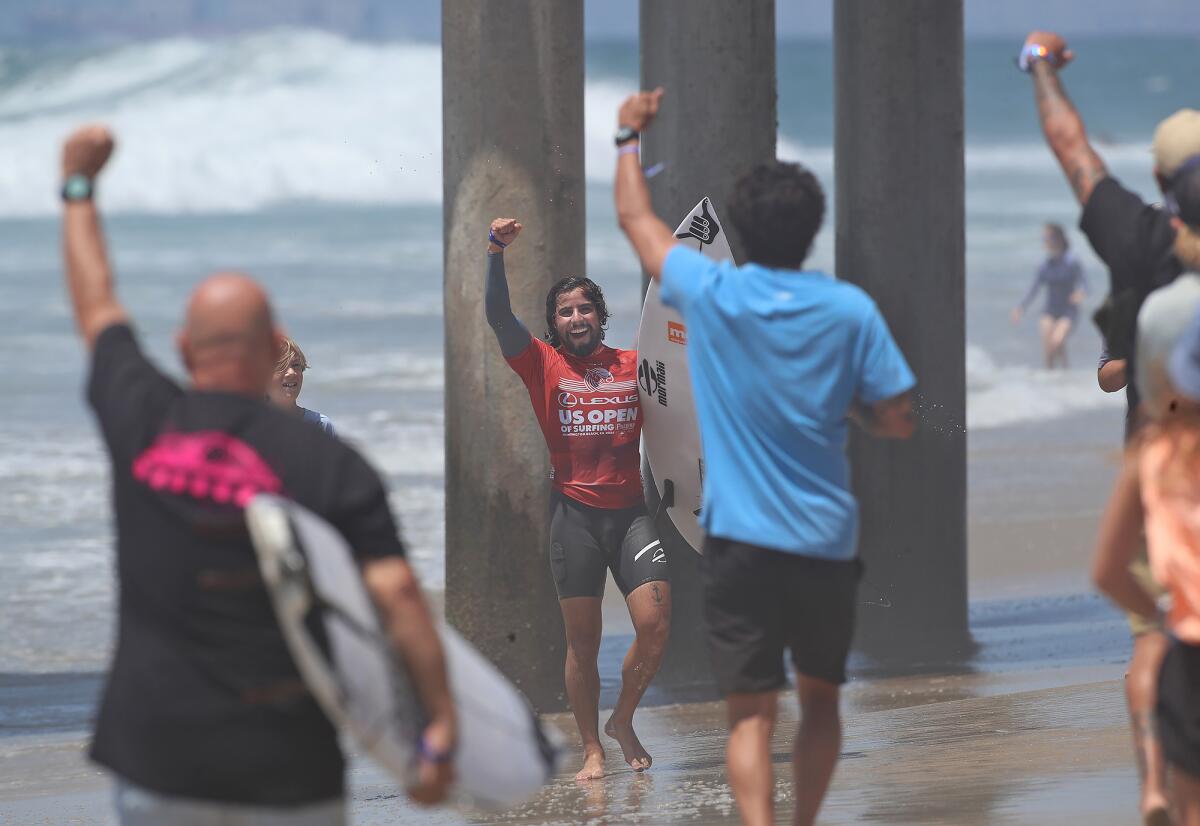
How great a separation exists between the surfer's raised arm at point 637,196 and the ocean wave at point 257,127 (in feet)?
110

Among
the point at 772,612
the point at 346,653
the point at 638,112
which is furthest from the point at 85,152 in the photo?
the point at 772,612

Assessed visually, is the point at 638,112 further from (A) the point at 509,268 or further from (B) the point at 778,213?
(A) the point at 509,268

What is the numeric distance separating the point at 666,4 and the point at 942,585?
2985mm

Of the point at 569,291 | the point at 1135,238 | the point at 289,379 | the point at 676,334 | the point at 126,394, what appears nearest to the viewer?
Result: the point at 126,394

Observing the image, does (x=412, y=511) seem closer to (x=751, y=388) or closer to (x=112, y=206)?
(x=751, y=388)

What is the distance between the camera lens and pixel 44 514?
46.2 ft

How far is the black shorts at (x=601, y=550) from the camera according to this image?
6.84 meters

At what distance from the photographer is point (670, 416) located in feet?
23.3

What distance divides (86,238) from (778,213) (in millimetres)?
1548

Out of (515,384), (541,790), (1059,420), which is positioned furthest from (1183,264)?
(1059,420)

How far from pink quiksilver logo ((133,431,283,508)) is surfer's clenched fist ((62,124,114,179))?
0.66m

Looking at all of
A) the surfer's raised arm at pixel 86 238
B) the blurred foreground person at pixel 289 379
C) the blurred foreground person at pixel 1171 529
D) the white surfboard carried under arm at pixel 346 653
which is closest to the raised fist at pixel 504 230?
the blurred foreground person at pixel 289 379

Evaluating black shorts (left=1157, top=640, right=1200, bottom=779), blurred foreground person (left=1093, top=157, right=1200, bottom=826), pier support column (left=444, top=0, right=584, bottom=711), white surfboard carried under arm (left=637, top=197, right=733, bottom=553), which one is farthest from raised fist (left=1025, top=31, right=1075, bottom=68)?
pier support column (left=444, top=0, right=584, bottom=711)

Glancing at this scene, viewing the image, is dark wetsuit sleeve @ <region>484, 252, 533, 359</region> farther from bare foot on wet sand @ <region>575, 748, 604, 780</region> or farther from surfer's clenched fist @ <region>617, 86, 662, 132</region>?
surfer's clenched fist @ <region>617, 86, 662, 132</region>
